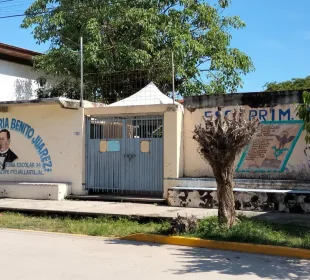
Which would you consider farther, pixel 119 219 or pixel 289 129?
pixel 289 129

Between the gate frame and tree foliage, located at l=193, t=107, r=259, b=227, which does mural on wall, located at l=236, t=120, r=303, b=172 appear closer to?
the gate frame

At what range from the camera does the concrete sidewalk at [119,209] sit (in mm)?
10359

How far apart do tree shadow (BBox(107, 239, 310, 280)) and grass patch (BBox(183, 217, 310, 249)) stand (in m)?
0.47

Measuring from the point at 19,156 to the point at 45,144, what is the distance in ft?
3.69

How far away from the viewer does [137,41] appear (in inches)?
728

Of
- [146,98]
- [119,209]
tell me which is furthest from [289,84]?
[119,209]

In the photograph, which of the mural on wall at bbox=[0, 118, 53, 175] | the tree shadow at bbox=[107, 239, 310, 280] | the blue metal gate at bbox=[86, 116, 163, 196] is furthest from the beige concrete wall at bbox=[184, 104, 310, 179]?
the tree shadow at bbox=[107, 239, 310, 280]

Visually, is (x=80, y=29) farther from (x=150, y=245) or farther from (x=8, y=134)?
(x=150, y=245)

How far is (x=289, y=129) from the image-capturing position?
11.9m

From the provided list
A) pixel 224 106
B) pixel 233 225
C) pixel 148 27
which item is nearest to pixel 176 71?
pixel 148 27

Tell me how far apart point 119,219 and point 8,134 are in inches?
257

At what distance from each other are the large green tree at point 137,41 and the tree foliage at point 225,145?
26.1ft

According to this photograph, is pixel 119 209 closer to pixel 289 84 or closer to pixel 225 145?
pixel 225 145

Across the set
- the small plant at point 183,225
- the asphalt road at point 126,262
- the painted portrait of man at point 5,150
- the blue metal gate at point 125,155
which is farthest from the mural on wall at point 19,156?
the small plant at point 183,225
